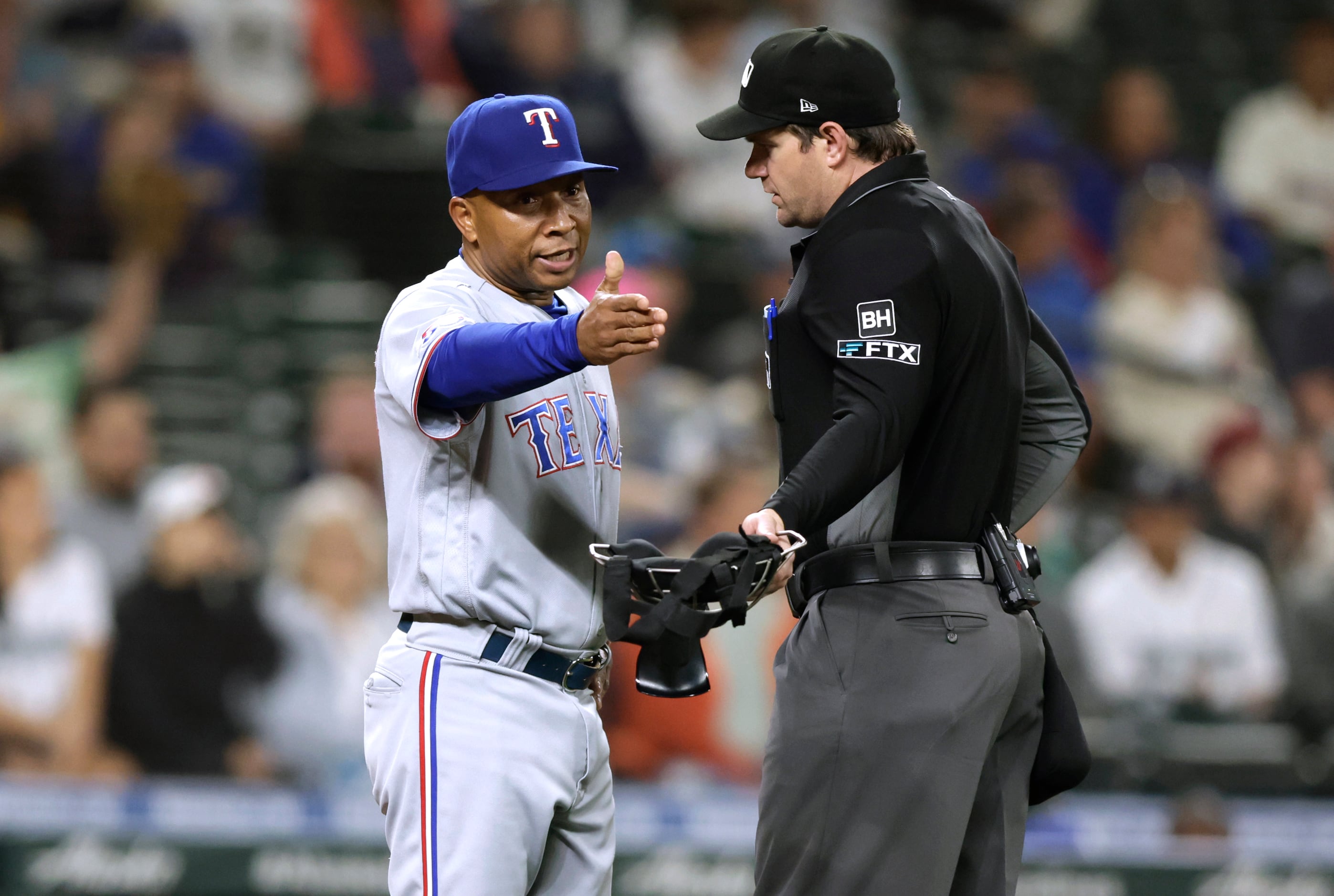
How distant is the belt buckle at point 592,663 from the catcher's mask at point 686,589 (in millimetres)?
369

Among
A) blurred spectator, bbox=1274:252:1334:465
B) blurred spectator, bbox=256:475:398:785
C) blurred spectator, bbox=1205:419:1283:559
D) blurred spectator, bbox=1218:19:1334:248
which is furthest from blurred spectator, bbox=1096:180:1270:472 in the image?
blurred spectator, bbox=256:475:398:785

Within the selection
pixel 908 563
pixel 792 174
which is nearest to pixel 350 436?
pixel 792 174

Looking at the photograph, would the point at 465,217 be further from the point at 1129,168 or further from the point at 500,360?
the point at 1129,168

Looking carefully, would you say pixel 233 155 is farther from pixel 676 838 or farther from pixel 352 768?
pixel 676 838

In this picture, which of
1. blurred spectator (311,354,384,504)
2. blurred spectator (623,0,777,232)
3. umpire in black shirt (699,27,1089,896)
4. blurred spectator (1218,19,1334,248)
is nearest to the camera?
umpire in black shirt (699,27,1089,896)

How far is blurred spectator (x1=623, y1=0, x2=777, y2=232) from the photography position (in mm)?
9156

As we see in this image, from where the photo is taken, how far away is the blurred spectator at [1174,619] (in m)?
7.05

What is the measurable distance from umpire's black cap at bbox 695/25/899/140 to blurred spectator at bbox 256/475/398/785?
3897 millimetres

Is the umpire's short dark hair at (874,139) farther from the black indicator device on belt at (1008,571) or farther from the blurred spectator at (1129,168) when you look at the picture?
the blurred spectator at (1129,168)

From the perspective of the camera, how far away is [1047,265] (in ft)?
28.7

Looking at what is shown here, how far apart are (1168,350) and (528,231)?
19.9ft

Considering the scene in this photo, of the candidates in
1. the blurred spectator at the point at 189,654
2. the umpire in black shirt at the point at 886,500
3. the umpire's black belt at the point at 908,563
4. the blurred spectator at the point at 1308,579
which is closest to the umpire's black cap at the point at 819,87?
the umpire in black shirt at the point at 886,500

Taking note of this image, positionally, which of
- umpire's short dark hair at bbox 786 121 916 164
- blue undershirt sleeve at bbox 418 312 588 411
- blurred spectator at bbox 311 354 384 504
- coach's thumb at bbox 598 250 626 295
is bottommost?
blurred spectator at bbox 311 354 384 504

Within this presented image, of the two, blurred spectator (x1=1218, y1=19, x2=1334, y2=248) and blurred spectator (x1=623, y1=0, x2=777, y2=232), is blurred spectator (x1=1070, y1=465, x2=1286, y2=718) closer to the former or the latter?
blurred spectator (x1=623, y1=0, x2=777, y2=232)
